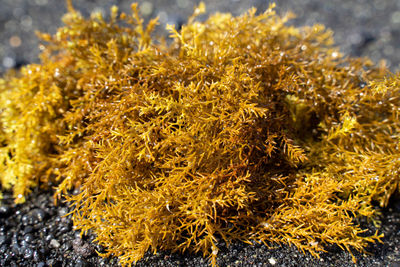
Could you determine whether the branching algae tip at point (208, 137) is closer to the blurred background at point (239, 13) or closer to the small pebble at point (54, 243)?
the small pebble at point (54, 243)

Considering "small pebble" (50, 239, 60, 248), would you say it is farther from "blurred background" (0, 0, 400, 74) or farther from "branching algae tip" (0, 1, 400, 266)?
"blurred background" (0, 0, 400, 74)

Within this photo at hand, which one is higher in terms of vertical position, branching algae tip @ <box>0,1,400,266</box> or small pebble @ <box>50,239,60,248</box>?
branching algae tip @ <box>0,1,400,266</box>

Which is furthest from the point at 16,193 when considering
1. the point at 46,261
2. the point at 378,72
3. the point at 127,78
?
the point at 378,72

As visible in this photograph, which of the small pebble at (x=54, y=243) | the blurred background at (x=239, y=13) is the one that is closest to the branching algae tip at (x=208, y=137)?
the small pebble at (x=54, y=243)

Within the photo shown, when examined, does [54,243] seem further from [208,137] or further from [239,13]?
[239,13]

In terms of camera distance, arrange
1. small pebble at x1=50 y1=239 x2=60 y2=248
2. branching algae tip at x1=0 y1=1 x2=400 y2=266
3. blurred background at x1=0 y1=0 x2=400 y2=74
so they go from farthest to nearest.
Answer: blurred background at x1=0 y1=0 x2=400 y2=74
small pebble at x1=50 y1=239 x2=60 y2=248
branching algae tip at x1=0 y1=1 x2=400 y2=266

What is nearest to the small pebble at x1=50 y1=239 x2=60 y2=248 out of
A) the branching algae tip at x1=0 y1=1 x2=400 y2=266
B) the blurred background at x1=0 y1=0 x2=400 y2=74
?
the branching algae tip at x1=0 y1=1 x2=400 y2=266

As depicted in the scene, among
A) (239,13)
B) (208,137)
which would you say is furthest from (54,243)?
(239,13)
